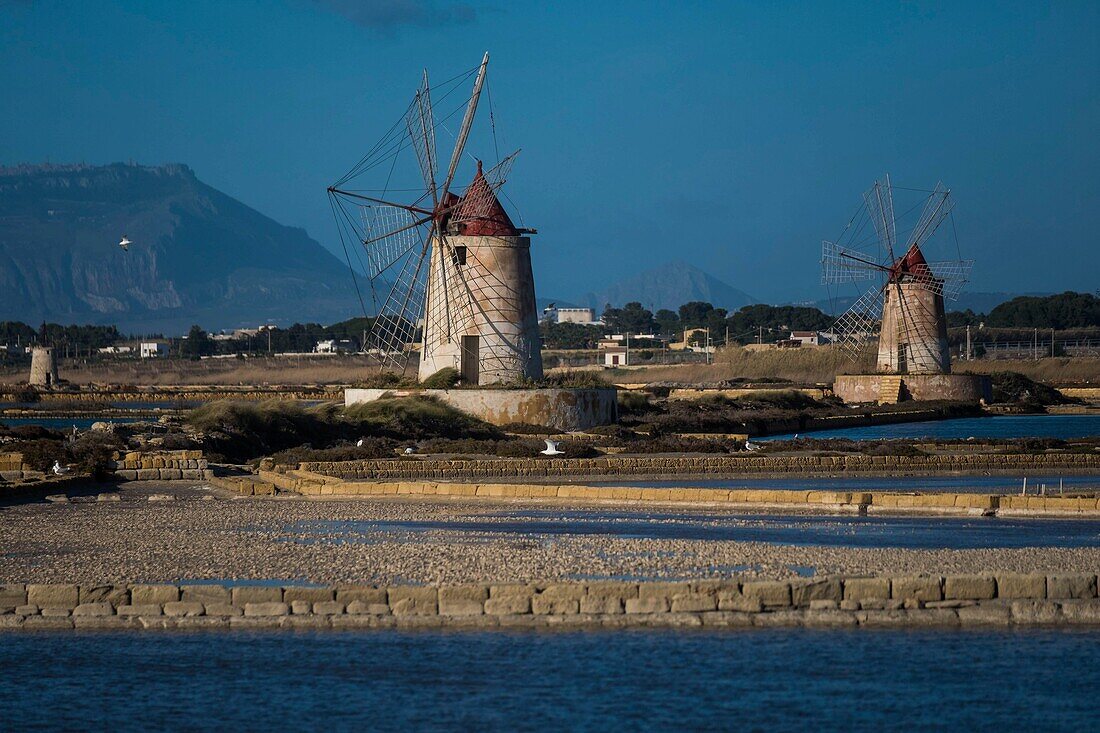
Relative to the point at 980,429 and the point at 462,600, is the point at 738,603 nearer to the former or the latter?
the point at 462,600

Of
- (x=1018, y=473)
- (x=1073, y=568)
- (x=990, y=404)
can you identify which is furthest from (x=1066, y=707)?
(x=990, y=404)

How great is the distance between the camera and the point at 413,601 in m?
9.23

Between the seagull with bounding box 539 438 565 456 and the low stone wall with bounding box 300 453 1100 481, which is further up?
the seagull with bounding box 539 438 565 456

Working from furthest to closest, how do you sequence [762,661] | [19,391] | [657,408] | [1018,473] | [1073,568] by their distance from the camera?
[19,391] < [657,408] < [1018,473] < [1073,568] < [762,661]

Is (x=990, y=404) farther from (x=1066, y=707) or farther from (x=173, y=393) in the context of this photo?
(x=1066, y=707)

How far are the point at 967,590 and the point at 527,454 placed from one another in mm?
13318

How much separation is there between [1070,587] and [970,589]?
68cm

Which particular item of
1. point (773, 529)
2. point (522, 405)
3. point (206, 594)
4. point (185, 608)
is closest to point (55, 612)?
point (185, 608)

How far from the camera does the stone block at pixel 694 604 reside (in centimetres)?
911

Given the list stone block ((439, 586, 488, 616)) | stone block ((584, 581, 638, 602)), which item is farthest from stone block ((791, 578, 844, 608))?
stone block ((439, 586, 488, 616))

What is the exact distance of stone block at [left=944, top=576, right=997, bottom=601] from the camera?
30.1 ft

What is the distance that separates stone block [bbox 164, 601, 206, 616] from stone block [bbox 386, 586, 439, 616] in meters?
1.22

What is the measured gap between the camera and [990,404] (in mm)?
46719

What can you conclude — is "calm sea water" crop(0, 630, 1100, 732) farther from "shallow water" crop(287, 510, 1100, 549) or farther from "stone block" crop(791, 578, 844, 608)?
"shallow water" crop(287, 510, 1100, 549)
